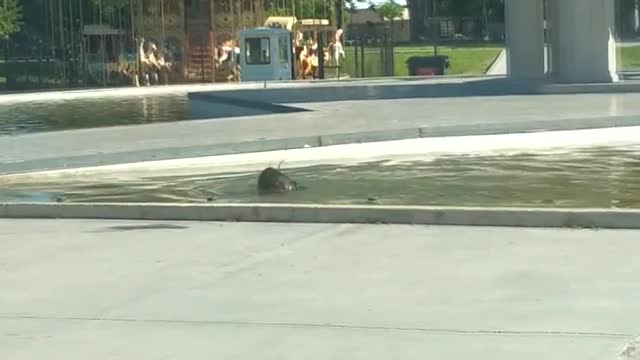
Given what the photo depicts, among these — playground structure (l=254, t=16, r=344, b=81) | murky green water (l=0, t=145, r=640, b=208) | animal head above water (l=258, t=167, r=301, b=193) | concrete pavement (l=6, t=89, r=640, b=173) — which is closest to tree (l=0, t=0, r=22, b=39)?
playground structure (l=254, t=16, r=344, b=81)

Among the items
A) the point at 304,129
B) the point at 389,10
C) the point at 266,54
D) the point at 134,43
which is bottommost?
the point at 304,129

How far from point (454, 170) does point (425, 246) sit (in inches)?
197

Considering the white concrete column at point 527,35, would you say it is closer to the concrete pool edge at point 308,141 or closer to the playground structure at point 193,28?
the concrete pool edge at point 308,141

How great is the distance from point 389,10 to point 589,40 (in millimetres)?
84236

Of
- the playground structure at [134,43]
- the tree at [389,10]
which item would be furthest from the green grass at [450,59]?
the tree at [389,10]

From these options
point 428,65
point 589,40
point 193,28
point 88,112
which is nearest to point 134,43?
point 193,28

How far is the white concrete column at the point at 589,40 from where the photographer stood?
2805 centimetres

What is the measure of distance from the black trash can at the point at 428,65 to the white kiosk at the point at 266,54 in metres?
5.19

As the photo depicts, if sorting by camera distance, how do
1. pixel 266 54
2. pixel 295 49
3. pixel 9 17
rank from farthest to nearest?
pixel 9 17
pixel 295 49
pixel 266 54

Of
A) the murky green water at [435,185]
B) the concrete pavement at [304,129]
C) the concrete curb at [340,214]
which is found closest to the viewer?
the concrete curb at [340,214]

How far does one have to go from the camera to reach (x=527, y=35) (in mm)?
32844

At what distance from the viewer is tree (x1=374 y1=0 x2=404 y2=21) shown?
109 metres

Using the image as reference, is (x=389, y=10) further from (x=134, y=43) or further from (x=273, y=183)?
(x=273, y=183)

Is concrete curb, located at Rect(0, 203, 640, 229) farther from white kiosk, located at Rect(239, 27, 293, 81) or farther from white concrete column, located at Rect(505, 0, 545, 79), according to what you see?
white kiosk, located at Rect(239, 27, 293, 81)
